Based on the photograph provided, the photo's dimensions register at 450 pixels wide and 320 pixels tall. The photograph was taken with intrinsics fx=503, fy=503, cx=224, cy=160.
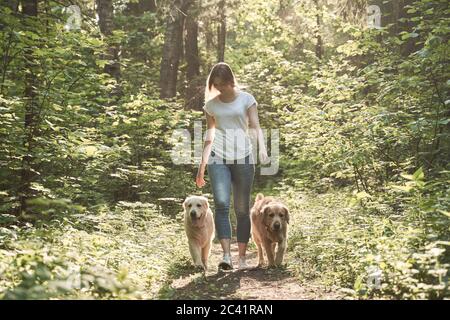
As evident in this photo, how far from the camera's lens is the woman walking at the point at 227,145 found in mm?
5961

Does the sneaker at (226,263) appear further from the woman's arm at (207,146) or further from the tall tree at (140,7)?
the tall tree at (140,7)

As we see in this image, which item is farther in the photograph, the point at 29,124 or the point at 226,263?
the point at 29,124

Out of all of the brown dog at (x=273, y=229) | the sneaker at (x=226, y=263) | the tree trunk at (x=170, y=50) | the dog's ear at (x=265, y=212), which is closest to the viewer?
the sneaker at (x=226, y=263)

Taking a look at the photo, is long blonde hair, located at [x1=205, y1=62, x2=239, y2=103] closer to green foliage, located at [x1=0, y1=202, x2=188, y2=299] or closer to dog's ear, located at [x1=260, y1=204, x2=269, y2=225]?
dog's ear, located at [x1=260, y1=204, x2=269, y2=225]

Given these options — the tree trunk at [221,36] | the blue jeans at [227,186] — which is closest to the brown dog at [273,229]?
the blue jeans at [227,186]

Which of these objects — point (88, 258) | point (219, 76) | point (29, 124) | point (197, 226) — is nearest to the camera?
point (88, 258)

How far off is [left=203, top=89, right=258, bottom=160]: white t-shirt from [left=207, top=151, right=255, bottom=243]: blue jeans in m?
0.09

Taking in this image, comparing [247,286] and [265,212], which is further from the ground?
[265,212]

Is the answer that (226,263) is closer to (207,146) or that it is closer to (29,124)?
(207,146)

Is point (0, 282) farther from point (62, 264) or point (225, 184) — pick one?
point (225, 184)

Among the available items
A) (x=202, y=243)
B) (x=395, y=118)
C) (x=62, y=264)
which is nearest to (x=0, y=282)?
(x=62, y=264)

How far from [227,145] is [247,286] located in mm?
1653

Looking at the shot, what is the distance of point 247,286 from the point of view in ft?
17.5

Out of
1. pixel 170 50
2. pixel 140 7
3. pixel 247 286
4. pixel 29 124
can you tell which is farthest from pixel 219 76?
pixel 140 7
